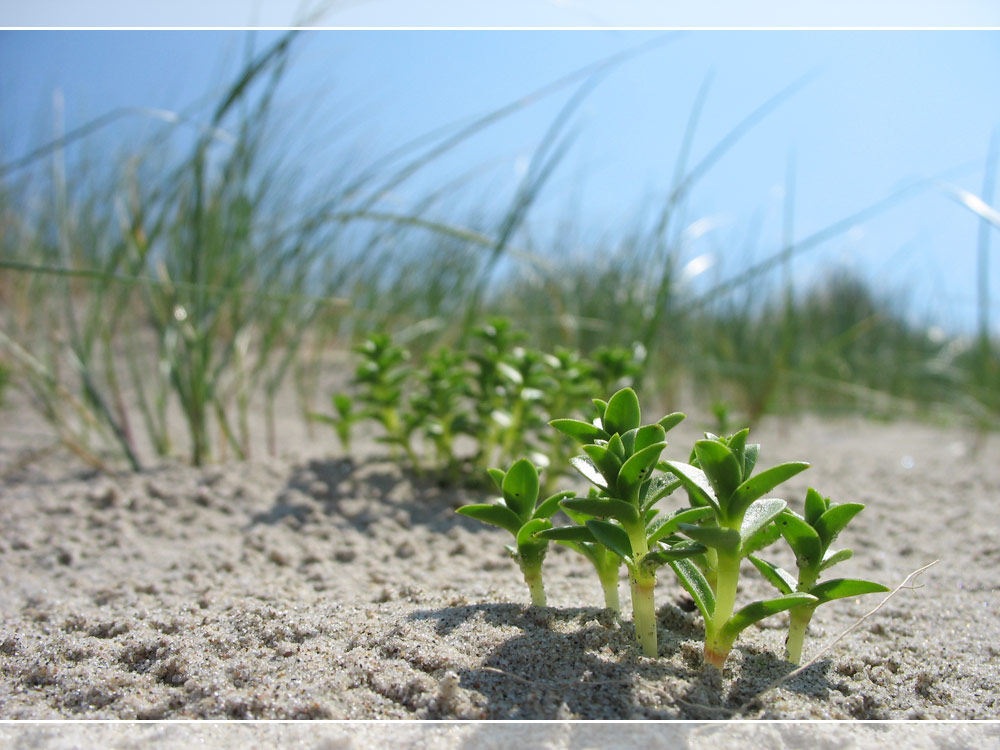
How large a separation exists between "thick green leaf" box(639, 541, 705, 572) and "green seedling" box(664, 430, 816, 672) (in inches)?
0.8

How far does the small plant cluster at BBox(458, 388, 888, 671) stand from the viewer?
0.82 metres

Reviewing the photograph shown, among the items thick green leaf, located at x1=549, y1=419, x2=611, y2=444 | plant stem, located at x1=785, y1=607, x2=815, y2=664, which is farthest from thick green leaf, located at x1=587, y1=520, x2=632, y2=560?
plant stem, located at x1=785, y1=607, x2=815, y2=664

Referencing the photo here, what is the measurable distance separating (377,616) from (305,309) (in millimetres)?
2003

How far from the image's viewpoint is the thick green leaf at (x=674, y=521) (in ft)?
2.92

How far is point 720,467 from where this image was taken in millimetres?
799

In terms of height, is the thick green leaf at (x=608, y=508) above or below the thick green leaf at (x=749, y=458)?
below

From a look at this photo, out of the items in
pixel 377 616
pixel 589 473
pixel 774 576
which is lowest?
pixel 377 616

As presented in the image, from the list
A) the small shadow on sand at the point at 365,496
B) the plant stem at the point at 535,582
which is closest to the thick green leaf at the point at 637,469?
the plant stem at the point at 535,582

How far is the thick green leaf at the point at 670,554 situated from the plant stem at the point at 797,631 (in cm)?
16

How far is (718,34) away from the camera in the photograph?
1.39 meters

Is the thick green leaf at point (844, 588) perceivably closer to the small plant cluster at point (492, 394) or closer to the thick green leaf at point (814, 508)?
the thick green leaf at point (814, 508)

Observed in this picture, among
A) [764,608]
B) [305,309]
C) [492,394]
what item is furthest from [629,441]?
[305,309]

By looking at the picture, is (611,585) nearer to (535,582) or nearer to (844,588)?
(535,582)

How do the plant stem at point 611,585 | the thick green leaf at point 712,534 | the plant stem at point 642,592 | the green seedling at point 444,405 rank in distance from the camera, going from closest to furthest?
the thick green leaf at point 712,534 → the plant stem at point 642,592 → the plant stem at point 611,585 → the green seedling at point 444,405
